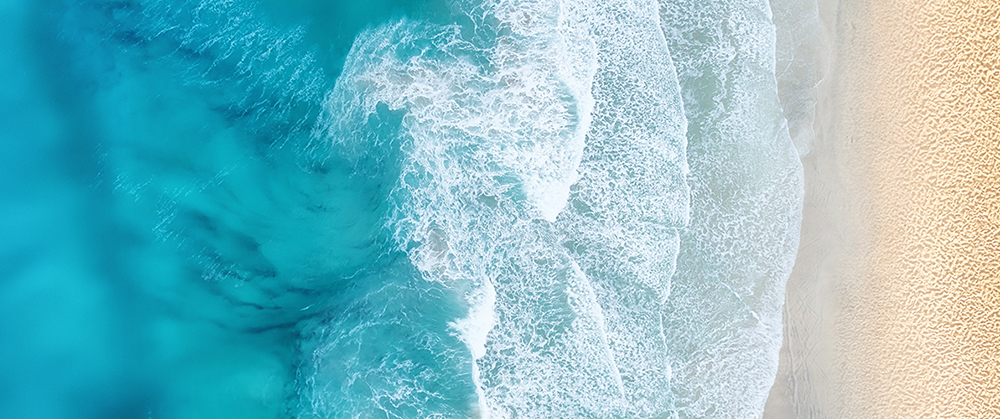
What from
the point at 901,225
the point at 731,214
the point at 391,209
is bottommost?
the point at 901,225

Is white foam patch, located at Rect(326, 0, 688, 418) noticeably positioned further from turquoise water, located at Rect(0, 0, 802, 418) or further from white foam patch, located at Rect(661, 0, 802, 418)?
white foam patch, located at Rect(661, 0, 802, 418)

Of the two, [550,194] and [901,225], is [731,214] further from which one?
[550,194]

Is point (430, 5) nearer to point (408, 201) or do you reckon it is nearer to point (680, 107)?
point (408, 201)

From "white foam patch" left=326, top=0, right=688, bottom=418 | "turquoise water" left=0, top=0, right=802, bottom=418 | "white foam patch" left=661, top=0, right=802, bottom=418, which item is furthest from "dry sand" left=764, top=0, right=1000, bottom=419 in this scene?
"white foam patch" left=326, top=0, right=688, bottom=418

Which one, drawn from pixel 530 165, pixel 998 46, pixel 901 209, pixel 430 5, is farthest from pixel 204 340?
pixel 998 46

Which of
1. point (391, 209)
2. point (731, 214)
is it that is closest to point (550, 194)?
point (391, 209)
